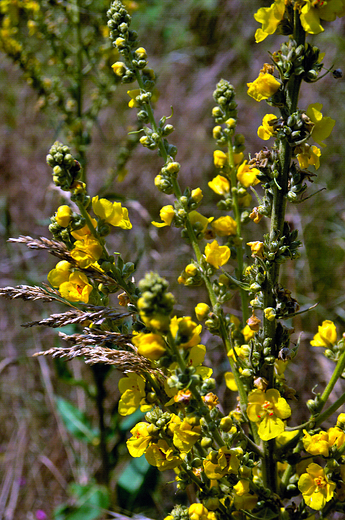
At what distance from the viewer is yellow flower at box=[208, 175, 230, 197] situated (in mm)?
1856

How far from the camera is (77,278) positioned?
4.99ft

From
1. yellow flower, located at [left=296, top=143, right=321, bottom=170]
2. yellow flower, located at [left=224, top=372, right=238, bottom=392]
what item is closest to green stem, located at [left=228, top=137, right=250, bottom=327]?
yellow flower, located at [left=224, top=372, right=238, bottom=392]

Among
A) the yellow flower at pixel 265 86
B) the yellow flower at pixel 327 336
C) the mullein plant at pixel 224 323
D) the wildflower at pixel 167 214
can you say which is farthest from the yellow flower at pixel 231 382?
the yellow flower at pixel 265 86

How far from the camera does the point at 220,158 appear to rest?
5.93 ft

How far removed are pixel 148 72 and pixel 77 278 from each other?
857 millimetres

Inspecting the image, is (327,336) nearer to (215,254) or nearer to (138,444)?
(215,254)

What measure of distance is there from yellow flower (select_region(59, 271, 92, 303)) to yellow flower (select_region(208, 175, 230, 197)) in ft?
2.30

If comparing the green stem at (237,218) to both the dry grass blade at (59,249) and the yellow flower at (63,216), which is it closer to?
the dry grass blade at (59,249)

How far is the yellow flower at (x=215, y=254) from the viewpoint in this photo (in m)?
1.62

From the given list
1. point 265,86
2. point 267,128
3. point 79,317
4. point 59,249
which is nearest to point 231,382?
point 79,317

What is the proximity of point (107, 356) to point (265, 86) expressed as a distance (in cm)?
99

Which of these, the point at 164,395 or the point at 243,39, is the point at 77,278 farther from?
the point at 243,39

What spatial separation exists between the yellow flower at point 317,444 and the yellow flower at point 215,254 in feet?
2.28

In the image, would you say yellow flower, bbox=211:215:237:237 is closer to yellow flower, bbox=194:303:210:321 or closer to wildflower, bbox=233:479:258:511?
yellow flower, bbox=194:303:210:321
